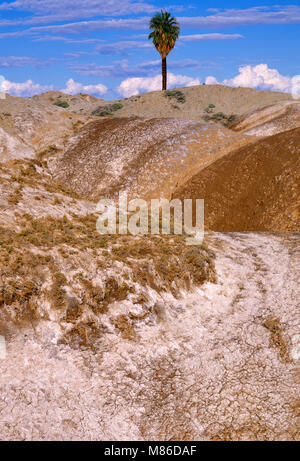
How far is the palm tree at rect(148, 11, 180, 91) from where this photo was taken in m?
81.9

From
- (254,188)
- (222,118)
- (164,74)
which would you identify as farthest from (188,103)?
(254,188)

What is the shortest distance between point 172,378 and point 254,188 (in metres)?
19.3

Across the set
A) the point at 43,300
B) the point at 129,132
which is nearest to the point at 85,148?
the point at 129,132

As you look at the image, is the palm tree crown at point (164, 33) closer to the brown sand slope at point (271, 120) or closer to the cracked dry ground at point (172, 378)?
the brown sand slope at point (271, 120)

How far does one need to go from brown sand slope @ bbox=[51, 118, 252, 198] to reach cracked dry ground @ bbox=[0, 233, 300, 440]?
19420mm

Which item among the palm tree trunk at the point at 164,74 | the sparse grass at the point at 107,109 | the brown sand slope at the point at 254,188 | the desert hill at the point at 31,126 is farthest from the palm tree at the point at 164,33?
the brown sand slope at the point at 254,188

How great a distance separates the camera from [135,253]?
16938mm

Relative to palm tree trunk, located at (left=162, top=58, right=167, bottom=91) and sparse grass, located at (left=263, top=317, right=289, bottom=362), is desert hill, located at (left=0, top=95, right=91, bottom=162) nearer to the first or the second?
sparse grass, located at (left=263, top=317, right=289, bottom=362)

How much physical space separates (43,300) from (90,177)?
968 inches

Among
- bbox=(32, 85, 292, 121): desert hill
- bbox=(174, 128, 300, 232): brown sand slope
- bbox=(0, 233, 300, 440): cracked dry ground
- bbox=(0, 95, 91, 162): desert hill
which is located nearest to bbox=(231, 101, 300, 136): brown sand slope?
bbox=(32, 85, 292, 121): desert hill

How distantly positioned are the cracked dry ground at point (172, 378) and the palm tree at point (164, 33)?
78102 mm

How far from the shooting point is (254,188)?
28297 mm

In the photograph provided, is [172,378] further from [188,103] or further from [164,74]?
[164,74]
